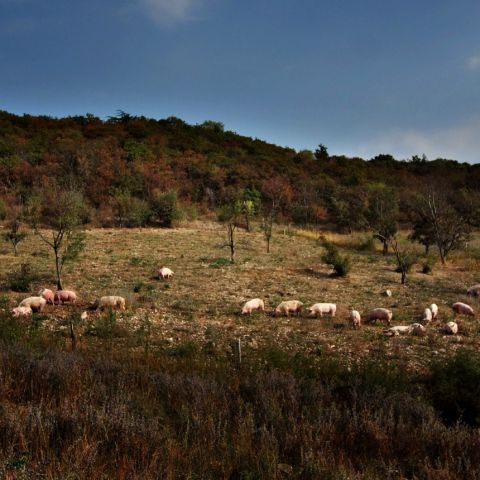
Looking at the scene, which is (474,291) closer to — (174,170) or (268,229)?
(268,229)

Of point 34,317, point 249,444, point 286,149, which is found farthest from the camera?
point 286,149

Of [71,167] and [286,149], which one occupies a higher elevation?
[286,149]

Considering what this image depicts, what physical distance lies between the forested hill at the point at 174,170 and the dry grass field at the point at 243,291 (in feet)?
39.4

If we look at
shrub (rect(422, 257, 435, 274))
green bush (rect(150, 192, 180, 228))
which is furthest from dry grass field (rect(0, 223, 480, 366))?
green bush (rect(150, 192, 180, 228))

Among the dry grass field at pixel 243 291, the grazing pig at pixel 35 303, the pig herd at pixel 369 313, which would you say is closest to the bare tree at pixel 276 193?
the dry grass field at pixel 243 291

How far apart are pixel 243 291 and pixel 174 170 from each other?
114 feet

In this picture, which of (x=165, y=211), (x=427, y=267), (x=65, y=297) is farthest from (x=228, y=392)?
(x=165, y=211)

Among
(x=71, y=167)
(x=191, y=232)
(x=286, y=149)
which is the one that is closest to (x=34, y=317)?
(x=191, y=232)

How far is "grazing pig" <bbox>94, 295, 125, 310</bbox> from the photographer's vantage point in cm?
1282

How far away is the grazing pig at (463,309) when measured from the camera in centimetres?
1338

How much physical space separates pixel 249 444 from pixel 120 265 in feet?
56.0

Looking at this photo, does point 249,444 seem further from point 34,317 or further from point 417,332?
point 34,317

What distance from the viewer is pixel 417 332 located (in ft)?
36.9

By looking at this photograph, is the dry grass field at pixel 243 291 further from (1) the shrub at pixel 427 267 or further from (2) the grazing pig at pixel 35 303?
(1) the shrub at pixel 427 267
